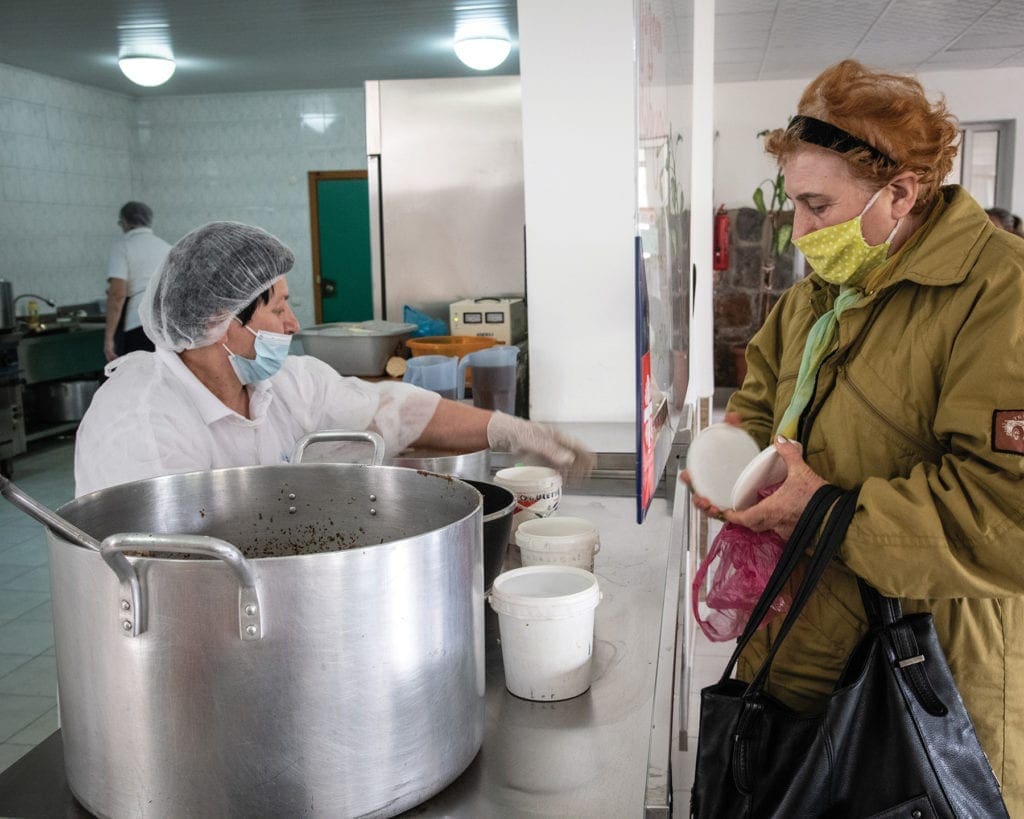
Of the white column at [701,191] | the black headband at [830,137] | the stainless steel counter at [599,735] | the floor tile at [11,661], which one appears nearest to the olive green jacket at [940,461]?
the black headband at [830,137]

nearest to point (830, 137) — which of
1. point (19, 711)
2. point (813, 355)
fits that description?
point (813, 355)

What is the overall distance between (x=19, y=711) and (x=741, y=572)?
117 inches

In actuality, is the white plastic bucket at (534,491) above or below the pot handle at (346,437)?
below

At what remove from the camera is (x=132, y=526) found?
1.25 m

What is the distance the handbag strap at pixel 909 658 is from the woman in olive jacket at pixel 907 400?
53 mm

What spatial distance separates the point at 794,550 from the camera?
1338 mm

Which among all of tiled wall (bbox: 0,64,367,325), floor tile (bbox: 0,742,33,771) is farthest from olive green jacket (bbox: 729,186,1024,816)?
tiled wall (bbox: 0,64,367,325)

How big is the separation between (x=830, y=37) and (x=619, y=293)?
18.9 ft

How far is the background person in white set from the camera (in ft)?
22.4

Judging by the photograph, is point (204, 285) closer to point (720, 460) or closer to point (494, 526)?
point (494, 526)

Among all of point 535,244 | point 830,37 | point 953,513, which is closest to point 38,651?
point 535,244

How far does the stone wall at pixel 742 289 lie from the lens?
9086mm

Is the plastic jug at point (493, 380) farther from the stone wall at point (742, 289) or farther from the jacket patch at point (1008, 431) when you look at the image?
the stone wall at point (742, 289)

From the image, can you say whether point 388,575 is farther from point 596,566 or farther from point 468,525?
point 596,566
